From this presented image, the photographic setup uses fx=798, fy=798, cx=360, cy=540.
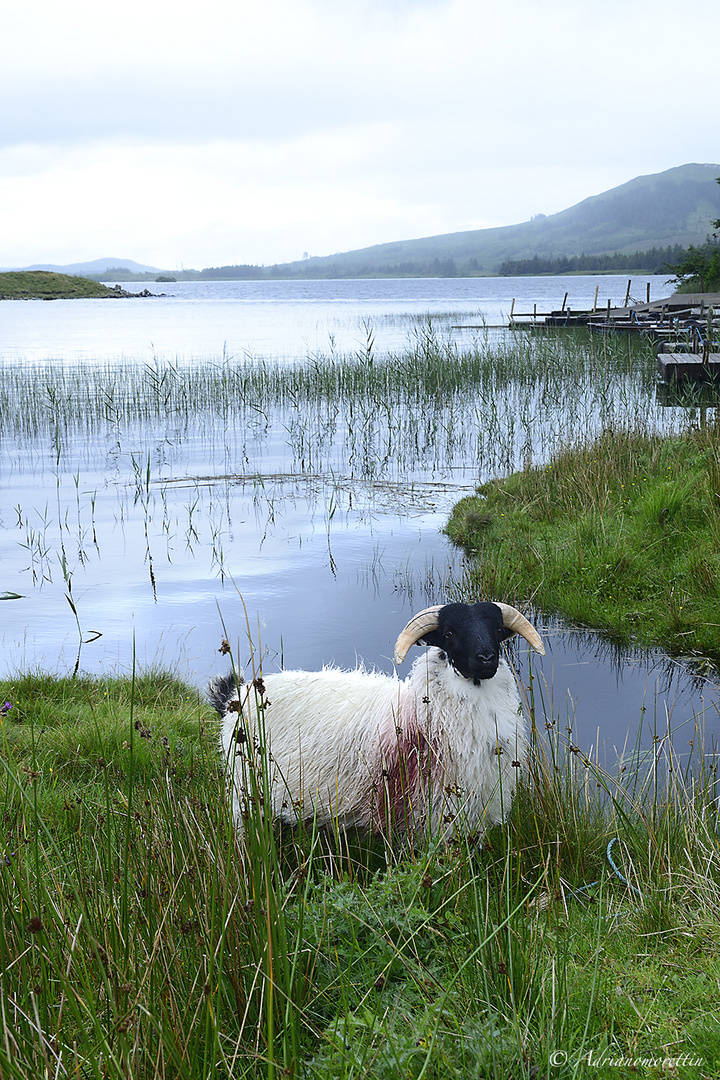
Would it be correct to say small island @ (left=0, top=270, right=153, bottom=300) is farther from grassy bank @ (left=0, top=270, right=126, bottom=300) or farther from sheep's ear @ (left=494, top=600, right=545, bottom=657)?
sheep's ear @ (left=494, top=600, right=545, bottom=657)

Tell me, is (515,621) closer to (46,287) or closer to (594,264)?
(46,287)

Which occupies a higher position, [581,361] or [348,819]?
[581,361]

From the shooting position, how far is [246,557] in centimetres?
894

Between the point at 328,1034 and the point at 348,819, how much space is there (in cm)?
174

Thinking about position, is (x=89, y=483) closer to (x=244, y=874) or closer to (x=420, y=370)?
(x=420, y=370)

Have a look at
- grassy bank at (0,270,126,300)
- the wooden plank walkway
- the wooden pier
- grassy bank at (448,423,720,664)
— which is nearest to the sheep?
grassy bank at (448,423,720,664)

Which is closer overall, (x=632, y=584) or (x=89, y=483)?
(x=632, y=584)

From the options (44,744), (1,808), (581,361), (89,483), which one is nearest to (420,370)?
(581,361)

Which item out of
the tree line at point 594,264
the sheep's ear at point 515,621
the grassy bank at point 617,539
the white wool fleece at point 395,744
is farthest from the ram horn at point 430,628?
the tree line at point 594,264

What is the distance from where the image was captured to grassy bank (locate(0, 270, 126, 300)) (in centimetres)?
9988

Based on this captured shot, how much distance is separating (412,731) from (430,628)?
49 centimetres

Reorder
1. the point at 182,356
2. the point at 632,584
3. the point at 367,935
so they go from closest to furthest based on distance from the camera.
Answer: the point at 367,935
the point at 632,584
the point at 182,356

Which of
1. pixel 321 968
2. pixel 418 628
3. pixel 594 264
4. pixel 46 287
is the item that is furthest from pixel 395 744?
pixel 594 264

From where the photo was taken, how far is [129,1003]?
1911mm
